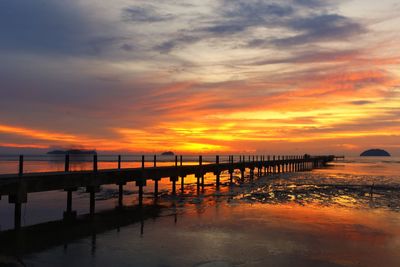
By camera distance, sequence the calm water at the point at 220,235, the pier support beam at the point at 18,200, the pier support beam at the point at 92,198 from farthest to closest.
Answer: the pier support beam at the point at 92,198
the pier support beam at the point at 18,200
the calm water at the point at 220,235

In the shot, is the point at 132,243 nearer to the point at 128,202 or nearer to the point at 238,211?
the point at 238,211

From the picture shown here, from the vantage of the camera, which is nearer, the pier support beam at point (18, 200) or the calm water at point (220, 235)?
the calm water at point (220, 235)

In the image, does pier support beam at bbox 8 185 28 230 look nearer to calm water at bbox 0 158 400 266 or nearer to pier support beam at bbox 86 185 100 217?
calm water at bbox 0 158 400 266

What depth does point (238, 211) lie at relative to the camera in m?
19.7

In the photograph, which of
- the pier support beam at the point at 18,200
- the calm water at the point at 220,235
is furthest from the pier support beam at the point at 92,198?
the pier support beam at the point at 18,200

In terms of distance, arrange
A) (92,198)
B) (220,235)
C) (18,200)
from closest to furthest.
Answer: (220,235), (18,200), (92,198)

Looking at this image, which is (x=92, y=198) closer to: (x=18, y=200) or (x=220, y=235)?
(x=18, y=200)

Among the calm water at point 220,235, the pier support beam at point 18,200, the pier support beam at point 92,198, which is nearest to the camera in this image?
the calm water at point 220,235

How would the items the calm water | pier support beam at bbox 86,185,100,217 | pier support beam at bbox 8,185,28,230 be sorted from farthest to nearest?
pier support beam at bbox 86,185,100,217 < pier support beam at bbox 8,185,28,230 < the calm water

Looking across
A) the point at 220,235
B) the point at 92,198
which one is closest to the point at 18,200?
the point at 92,198

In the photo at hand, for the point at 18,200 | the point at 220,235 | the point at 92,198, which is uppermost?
the point at 18,200

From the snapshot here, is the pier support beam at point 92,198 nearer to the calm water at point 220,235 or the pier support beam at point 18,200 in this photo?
the calm water at point 220,235

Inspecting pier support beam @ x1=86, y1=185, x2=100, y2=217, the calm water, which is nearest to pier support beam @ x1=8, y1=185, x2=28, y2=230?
the calm water

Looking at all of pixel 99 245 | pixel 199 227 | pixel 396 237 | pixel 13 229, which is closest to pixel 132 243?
pixel 99 245
